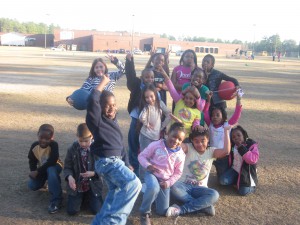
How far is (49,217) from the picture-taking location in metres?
4.31

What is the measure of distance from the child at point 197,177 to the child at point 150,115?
607mm

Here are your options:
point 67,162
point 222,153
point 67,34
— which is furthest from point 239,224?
point 67,34

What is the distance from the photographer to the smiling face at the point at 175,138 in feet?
14.5

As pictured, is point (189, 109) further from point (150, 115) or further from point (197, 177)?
point (197, 177)

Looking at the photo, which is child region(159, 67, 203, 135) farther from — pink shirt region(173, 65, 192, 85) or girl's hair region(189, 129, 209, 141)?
pink shirt region(173, 65, 192, 85)

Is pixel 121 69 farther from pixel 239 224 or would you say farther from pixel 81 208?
pixel 239 224

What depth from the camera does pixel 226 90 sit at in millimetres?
6023

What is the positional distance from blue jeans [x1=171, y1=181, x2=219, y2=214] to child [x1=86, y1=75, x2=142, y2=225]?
103 centimetres

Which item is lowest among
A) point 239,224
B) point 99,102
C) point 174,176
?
point 239,224

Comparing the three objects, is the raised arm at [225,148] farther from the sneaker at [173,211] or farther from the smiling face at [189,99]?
the sneaker at [173,211]

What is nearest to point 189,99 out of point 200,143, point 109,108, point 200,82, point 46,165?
point 200,82

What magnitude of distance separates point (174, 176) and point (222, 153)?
0.74m

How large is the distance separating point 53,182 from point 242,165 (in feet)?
8.81

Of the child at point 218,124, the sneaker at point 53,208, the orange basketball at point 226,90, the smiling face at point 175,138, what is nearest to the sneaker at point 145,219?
the smiling face at point 175,138
